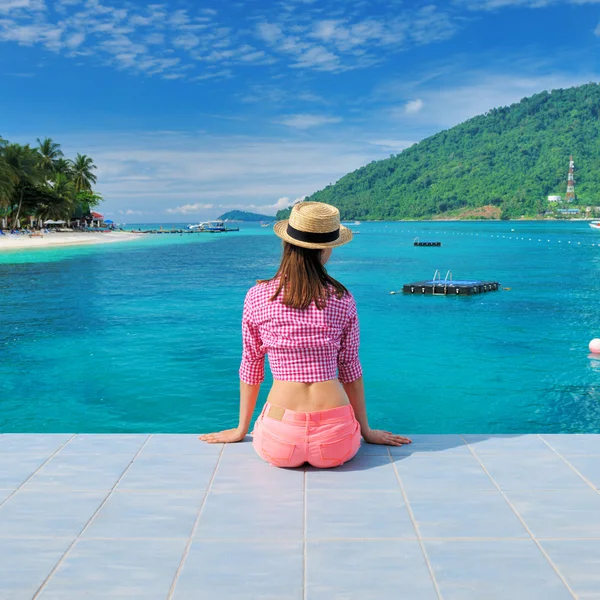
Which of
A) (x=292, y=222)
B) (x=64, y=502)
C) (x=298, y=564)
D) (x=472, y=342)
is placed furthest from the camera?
(x=472, y=342)

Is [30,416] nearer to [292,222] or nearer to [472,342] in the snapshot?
[292,222]

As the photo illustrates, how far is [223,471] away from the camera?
4.45 meters

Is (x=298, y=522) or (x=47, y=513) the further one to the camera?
A: (x=47, y=513)

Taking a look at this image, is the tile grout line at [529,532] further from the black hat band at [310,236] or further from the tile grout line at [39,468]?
the tile grout line at [39,468]

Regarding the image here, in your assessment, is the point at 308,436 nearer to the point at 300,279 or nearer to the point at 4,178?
the point at 300,279

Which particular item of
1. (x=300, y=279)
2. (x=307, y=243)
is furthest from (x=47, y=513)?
(x=307, y=243)

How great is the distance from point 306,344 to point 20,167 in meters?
77.3

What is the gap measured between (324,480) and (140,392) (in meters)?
10.6

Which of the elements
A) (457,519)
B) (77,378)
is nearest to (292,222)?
(457,519)

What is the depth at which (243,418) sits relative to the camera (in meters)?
4.79

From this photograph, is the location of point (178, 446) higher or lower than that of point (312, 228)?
lower

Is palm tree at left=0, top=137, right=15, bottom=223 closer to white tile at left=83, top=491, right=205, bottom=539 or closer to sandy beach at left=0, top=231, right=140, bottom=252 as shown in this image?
sandy beach at left=0, top=231, right=140, bottom=252

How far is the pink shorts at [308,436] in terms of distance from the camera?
13.9ft

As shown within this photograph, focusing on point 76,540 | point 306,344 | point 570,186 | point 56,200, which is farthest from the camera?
point 570,186
